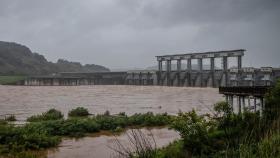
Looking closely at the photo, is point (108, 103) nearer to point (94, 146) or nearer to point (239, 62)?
point (94, 146)

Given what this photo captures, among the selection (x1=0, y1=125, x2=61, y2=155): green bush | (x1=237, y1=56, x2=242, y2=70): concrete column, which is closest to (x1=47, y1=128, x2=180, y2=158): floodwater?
(x1=0, y1=125, x2=61, y2=155): green bush

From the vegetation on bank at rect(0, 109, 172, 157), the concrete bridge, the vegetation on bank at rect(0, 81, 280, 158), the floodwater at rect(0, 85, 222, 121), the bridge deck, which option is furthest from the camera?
the concrete bridge

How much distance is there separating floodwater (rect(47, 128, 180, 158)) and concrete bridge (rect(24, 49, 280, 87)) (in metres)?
60.3

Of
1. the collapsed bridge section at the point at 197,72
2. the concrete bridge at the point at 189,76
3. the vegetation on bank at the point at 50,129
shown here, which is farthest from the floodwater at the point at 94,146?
the collapsed bridge section at the point at 197,72

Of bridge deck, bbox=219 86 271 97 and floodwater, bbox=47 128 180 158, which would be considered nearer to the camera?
floodwater, bbox=47 128 180 158

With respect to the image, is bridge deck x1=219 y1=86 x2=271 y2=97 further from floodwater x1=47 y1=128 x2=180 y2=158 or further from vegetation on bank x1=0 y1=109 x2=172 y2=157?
vegetation on bank x1=0 y1=109 x2=172 y2=157

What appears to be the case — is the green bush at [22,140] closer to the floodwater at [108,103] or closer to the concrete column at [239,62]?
the floodwater at [108,103]

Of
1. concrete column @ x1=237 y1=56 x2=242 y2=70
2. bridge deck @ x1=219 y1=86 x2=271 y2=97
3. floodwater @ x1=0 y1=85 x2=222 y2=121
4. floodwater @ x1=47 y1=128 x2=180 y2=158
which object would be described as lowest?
floodwater @ x1=0 y1=85 x2=222 y2=121

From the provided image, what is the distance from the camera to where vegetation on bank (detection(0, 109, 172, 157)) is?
14.3 meters

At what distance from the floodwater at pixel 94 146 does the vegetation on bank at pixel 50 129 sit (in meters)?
0.66

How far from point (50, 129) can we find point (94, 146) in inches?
146

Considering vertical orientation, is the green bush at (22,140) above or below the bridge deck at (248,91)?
below

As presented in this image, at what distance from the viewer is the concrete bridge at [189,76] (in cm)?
8596

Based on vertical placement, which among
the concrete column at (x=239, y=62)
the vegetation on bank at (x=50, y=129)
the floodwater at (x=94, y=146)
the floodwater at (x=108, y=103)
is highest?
the concrete column at (x=239, y=62)
